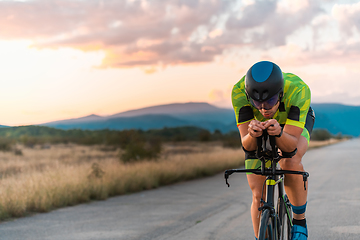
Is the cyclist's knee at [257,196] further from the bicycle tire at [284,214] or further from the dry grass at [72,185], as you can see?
the dry grass at [72,185]

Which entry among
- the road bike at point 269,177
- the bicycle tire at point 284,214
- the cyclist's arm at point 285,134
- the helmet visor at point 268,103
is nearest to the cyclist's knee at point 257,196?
the bicycle tire at point 284,214

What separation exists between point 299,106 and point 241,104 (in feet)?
1.76

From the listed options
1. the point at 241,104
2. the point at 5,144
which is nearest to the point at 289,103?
the point at 241,104

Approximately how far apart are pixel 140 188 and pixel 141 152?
7506mm

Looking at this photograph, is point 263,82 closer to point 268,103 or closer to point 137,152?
point 268,103

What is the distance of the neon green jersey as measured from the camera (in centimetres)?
353

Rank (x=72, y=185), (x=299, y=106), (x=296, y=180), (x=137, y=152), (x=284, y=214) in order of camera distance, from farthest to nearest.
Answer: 1. (x=137, y=152)
2. (x=72, y=185)
3. (x=284, y=214)
4. (x=296, y=180)
5. (x=299, y=106)

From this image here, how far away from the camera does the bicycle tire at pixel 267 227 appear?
3.02m

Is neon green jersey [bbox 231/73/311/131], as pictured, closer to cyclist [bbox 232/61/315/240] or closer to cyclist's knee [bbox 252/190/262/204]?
cyclist [bbox 232/61/315/240]

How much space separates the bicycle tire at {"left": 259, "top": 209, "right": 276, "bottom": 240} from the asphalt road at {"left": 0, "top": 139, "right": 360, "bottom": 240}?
2710 millimetres

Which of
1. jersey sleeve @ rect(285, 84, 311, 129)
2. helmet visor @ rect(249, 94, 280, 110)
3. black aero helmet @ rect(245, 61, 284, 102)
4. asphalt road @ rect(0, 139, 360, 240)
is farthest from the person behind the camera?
asphalt road @ rect(0, 139, 360, 240)

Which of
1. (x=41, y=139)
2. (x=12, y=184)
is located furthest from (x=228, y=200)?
(x=41, y=139)

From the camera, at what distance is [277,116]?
387 centimetres

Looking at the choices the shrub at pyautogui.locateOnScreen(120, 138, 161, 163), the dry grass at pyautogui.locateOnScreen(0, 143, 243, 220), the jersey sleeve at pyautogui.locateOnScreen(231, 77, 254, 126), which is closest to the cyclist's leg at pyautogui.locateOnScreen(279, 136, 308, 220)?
the jersey sleeve at pyautogui.locateOnScreen(231, 77, 254, 126)
